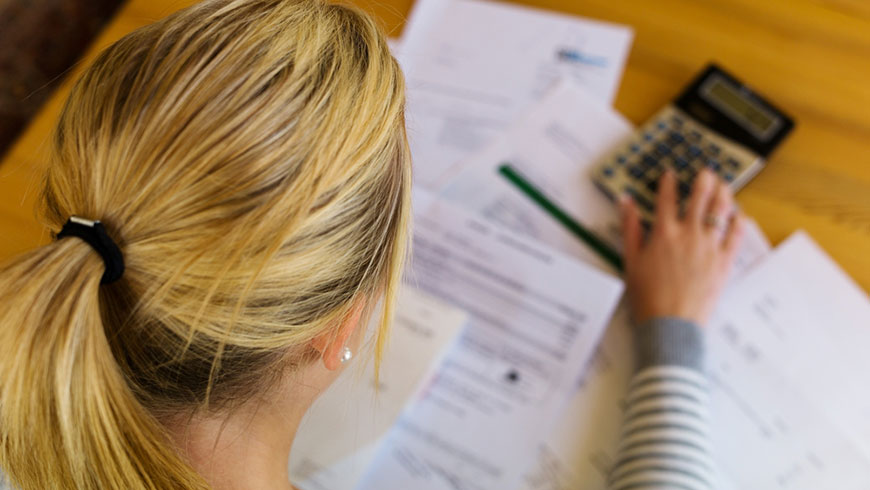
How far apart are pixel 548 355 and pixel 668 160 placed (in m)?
0.25

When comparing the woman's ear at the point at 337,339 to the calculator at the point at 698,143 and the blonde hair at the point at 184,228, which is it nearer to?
the blonde hair at the point at 184,228

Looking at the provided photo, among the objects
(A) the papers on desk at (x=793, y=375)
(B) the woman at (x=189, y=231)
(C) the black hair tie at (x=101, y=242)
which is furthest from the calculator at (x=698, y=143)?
(C) the black hair tie at (x=101, y=242)

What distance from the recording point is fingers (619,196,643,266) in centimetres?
61

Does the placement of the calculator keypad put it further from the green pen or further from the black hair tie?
the black hair tie

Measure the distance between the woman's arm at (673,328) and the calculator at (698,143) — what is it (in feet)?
0.06

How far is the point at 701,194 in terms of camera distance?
0.62m

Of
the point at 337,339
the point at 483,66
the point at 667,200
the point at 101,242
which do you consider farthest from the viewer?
the point at 483,66

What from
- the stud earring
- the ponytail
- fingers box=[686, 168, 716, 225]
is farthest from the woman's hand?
the ponytail

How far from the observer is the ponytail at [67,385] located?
0.30 m

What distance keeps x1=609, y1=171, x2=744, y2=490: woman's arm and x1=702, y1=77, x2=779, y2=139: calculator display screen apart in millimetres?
89

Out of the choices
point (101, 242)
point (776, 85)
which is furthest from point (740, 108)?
point (101, 242)

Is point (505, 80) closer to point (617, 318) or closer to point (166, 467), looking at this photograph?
point (617, 318)

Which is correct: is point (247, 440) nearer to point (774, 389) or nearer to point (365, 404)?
point (365, 404)

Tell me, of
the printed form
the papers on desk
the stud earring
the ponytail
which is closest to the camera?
the ponytail
